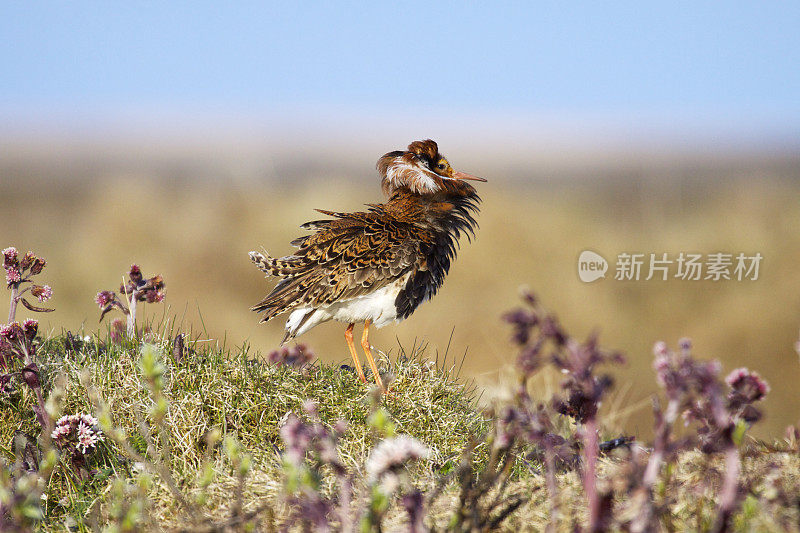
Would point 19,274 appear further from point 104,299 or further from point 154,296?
point 154,296

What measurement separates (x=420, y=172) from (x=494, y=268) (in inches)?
284

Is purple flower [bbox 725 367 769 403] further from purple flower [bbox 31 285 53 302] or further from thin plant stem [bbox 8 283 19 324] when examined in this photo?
thin plant stem [bbox 8 283 19 324]

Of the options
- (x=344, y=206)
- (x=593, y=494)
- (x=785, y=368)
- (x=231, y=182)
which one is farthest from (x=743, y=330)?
(x=231, y=182)

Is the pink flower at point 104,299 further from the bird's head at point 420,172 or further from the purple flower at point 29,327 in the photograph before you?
the bird's head at point 420,172

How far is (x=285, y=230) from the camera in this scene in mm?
12836

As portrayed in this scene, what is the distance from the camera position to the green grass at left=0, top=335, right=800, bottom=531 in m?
2.85

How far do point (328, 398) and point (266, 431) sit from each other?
42cm

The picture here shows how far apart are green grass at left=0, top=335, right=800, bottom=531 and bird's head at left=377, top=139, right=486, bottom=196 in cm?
129

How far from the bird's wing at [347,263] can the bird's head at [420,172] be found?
349 mm

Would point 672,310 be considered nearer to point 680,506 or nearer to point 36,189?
point 680,506

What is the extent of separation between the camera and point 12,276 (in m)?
4.31

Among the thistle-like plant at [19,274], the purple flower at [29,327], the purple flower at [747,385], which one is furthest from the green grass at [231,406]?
the purple flower at [747,385]

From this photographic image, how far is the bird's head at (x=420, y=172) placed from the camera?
5293 mm

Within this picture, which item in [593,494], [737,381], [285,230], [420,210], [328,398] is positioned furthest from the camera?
[285,230]
